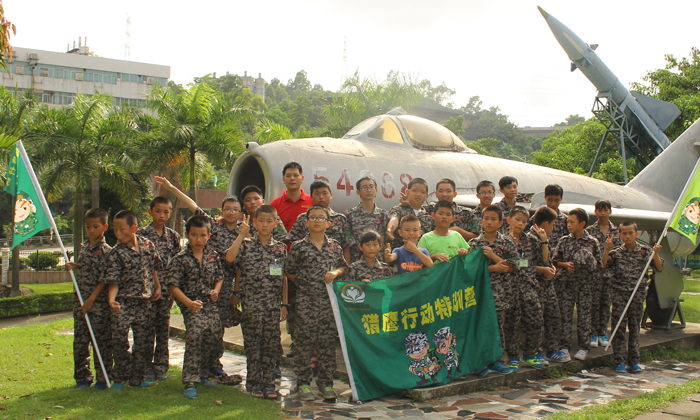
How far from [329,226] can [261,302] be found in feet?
4.13

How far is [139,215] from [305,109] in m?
47.0

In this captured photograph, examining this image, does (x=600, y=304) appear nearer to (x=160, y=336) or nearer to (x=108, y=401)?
(x=160, y=336)

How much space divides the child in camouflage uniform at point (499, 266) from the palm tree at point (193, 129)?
14.6 meters

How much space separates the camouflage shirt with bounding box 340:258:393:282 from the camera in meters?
5.62

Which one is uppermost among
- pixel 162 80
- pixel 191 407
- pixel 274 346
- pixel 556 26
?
pixel 162 80

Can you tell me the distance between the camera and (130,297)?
5.36 meters

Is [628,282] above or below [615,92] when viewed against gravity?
below

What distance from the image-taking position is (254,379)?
5.36 m

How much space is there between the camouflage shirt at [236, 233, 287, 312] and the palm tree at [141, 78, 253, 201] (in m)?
14.4

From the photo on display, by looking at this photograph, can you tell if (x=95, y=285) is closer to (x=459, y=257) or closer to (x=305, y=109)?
(x=459, y=257)

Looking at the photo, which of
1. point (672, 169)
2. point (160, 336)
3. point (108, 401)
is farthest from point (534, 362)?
point (672, 169)

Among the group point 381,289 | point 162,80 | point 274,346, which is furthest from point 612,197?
point 162,80

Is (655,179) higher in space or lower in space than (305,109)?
lower

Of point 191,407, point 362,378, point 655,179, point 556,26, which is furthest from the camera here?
point 556,26
